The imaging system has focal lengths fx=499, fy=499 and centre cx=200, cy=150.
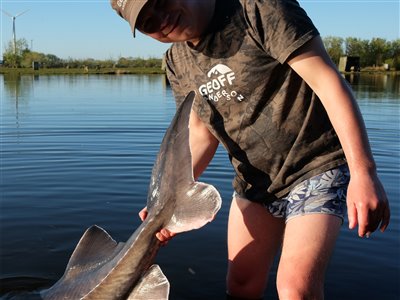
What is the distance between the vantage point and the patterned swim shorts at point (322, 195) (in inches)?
112

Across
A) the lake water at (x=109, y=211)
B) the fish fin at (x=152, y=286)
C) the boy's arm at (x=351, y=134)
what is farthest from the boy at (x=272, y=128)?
the lake water at (x=109, y=211)

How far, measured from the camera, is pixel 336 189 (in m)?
2.89

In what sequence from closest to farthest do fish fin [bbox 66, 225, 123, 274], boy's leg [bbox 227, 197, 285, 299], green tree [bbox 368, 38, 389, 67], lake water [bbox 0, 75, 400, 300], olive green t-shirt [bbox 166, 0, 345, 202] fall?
olive green t-shirt [bbox 166, 0, 345, 202]
fish fin [bbox 66, 225, 123, 274]
boy's leg [bbox 227, 197, 285, 299]
lake water [bbox 0, 75, 400, 300]
green tree [bbox 368, 38, 389, 67]

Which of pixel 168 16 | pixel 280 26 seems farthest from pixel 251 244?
pixel 168 16

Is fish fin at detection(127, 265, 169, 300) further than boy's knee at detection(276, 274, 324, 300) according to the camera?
Yes

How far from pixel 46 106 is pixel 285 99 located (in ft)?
51.4

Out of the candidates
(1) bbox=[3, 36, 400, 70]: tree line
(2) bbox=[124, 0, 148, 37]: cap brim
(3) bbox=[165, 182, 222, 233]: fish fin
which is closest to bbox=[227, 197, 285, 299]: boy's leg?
(3) bbox=[165, 182, 222, 233]: fish fin

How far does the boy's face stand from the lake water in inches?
82.1

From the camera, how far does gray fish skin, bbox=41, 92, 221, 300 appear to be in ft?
8.87

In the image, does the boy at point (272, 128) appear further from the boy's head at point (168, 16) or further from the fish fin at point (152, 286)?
the fish fin at point (152, 286)

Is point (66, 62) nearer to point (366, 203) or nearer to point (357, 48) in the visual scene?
point (357, 48)

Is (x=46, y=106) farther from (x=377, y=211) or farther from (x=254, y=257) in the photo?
(x=377, y=211)

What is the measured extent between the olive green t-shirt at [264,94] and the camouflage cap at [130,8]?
0.54 m

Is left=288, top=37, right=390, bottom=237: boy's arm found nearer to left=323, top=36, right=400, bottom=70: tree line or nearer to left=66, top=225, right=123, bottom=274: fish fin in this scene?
left=66, top=225, right=123, bottom=274: fish fin
